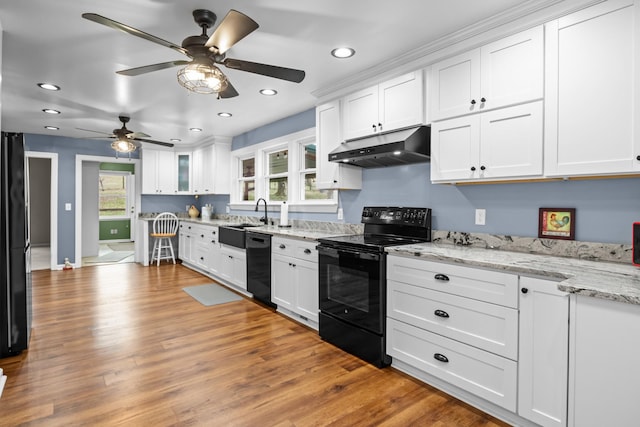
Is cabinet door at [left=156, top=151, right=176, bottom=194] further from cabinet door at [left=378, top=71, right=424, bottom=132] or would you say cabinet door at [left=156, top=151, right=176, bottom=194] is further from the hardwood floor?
cabinet door at [left=378, top=71, right=424, bottom=132]

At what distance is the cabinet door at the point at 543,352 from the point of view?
64.3 inches

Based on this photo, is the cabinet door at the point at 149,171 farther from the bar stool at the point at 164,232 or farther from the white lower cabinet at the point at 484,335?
the white lower cabinet at the point at 484,335

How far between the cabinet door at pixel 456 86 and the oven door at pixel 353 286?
3.82 feet

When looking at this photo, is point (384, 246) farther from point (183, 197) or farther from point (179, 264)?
point (183, 197)

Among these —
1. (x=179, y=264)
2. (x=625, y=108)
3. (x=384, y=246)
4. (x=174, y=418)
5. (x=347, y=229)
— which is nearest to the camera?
(x=625, y=108)

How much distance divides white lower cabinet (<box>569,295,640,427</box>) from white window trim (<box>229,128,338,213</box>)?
264 centimetres

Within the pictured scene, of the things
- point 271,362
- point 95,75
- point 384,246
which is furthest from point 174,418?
point 95,75

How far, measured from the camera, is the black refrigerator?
261cm

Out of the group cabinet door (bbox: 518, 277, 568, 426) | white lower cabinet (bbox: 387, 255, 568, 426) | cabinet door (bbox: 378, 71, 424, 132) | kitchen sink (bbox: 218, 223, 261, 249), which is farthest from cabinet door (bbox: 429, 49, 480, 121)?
kitchen sink (bbox: 218, 223, 261, 249)

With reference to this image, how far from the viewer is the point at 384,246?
2.52 meters

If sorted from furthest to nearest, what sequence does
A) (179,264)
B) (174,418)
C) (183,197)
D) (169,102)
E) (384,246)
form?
(183,197)
(179,264)
(169,102)
(384,246)
(174,418)

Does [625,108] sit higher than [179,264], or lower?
higher

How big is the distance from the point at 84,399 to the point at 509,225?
2965 mm

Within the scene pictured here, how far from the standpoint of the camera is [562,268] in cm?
176
